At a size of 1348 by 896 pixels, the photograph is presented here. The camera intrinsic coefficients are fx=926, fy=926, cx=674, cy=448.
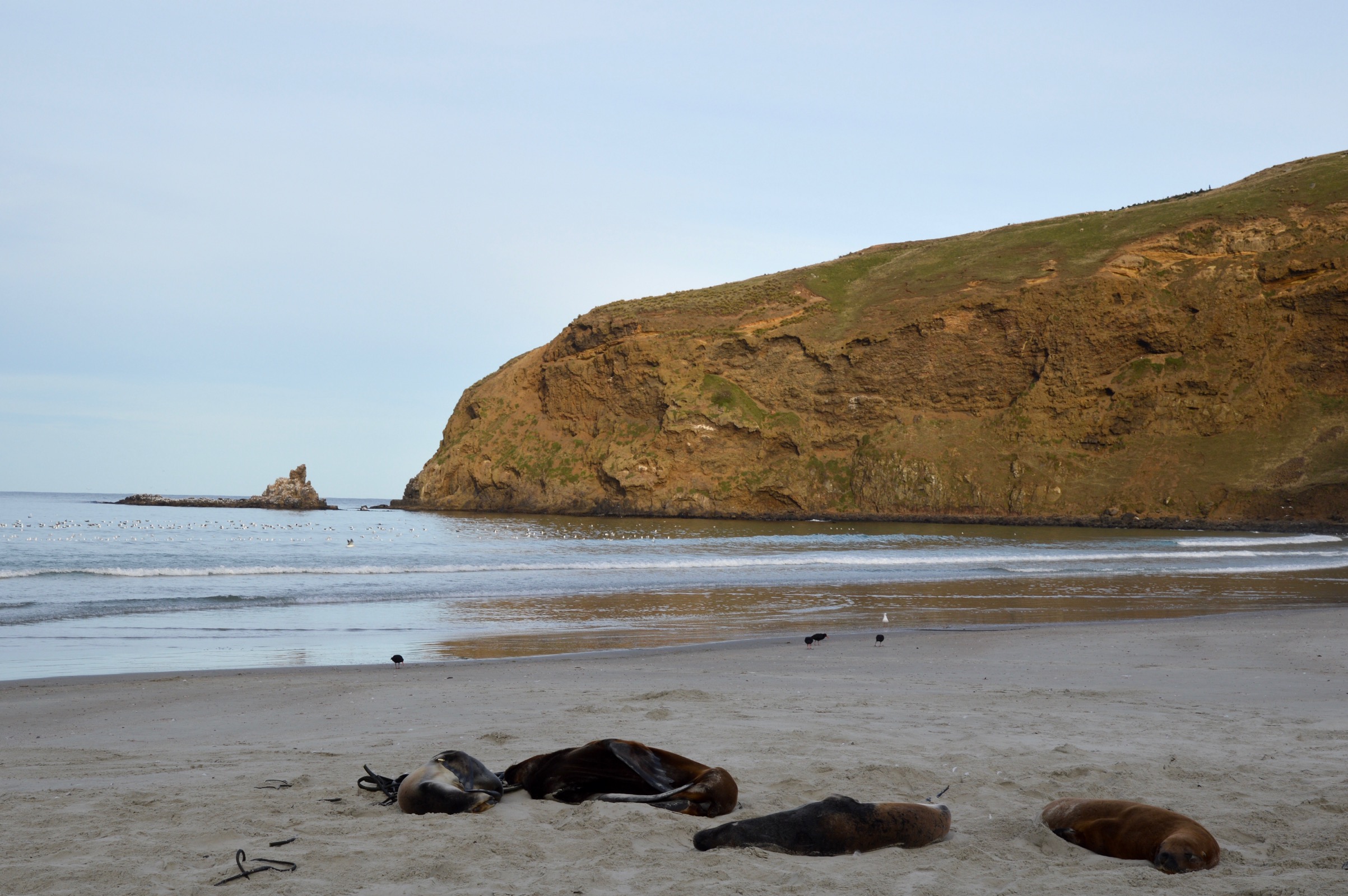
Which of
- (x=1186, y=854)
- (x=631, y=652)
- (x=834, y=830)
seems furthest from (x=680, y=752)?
(x=631, y=652)

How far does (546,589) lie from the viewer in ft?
66.6

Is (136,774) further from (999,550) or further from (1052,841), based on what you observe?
(999,550)

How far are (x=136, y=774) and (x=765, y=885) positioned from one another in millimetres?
3787

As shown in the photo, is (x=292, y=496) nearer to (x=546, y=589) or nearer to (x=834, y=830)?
(x=546, y=589)

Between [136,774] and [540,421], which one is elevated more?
[540,421]

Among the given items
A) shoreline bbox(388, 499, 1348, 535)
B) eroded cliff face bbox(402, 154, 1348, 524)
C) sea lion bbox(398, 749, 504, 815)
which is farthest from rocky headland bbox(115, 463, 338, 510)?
sea lion bbox(398, 749, 504, 815)

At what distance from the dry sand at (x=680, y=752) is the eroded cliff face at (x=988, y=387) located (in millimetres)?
58284

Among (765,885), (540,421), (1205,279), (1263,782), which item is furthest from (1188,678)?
(540,421)

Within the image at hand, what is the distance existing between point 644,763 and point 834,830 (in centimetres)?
110

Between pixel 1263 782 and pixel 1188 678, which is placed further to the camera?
pixel 1188 678

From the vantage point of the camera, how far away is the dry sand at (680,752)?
352 cm

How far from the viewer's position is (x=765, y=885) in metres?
3.38

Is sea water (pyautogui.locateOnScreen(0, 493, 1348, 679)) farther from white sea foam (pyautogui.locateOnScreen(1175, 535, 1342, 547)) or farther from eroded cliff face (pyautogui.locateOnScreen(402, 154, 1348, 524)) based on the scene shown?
eroded cliff face (pyautogui.locateOnScreen(402, 154, 1348, 524))

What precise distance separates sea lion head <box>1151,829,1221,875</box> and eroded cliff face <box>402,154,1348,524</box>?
62546 millimetres
